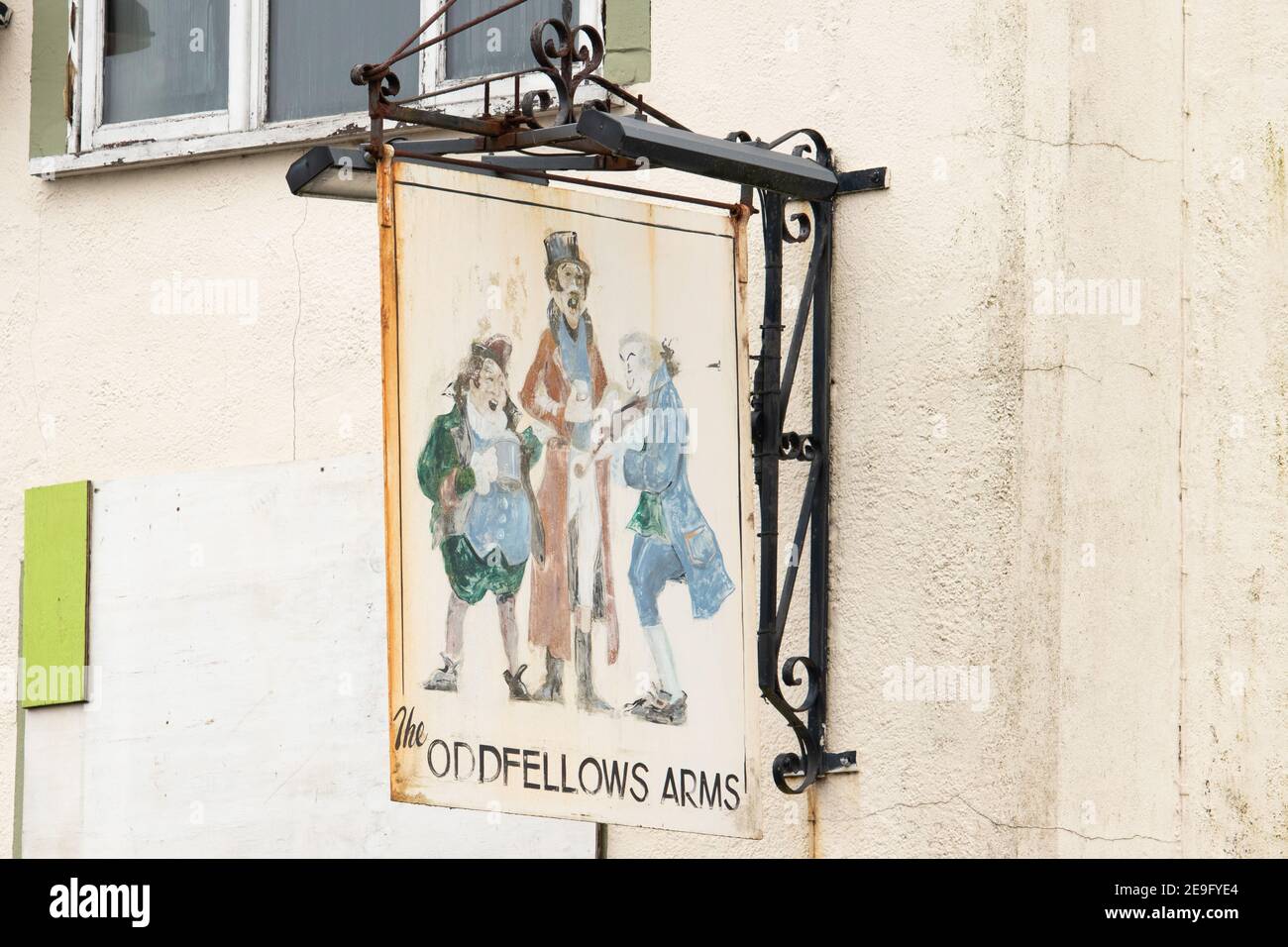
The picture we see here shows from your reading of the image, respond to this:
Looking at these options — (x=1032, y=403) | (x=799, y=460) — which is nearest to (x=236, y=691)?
(x=799, y=460)

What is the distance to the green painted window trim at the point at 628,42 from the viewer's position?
689 centimetres

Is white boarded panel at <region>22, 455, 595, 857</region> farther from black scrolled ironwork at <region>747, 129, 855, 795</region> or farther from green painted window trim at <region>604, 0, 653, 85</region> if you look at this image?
green painted window trim at <region>604, 0, 653, 85</region>

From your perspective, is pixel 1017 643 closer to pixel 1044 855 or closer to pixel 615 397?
pixel 1044 855

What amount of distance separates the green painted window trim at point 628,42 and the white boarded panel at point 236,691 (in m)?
1.43

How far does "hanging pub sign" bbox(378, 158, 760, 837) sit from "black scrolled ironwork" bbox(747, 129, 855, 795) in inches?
13.7

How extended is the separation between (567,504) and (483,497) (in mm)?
240

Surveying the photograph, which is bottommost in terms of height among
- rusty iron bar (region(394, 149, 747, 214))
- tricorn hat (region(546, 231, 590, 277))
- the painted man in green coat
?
the painted man in green coat

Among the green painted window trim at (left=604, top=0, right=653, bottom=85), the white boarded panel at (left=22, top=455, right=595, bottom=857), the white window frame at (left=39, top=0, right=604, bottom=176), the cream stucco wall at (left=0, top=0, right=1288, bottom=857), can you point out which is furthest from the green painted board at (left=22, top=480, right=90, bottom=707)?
the green painted window trim at (left=604, top=0, right=653, bottom=85)

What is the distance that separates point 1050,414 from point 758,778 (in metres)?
1.33

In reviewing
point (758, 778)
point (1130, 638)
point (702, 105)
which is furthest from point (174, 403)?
point (1130, 638)

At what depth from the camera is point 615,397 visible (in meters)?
5.77

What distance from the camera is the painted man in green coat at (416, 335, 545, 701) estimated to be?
546 centimetres

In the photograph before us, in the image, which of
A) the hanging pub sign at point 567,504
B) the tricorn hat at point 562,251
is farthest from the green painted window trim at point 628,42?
the tricorn hat at point 562,251

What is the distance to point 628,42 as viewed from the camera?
22.7 ft
